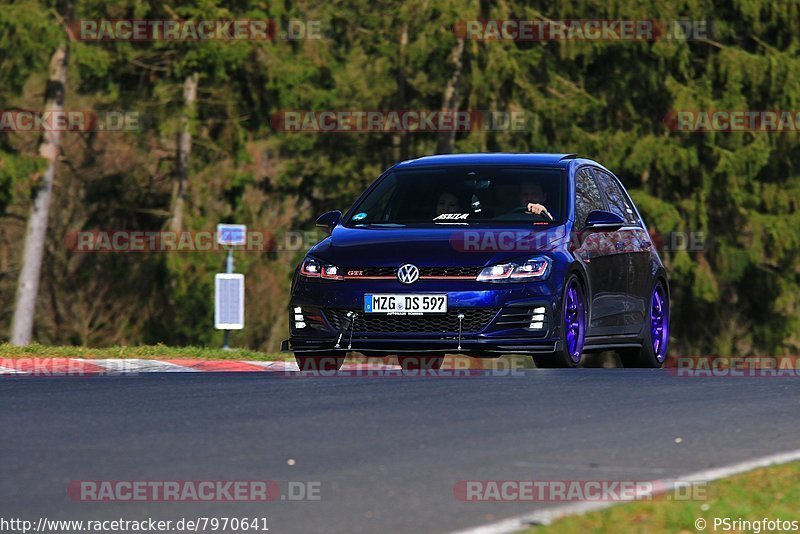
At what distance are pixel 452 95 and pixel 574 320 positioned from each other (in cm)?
2583

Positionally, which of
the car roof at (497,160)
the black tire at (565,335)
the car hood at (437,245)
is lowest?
the black tire at (565,335)

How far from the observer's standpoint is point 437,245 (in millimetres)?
13656

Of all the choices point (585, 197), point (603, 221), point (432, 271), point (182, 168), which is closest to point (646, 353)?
point (585, 197)

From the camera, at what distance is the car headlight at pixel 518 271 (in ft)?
44.0

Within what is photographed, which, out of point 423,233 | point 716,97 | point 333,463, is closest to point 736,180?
point 716,97

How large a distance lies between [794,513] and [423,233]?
22.7ft

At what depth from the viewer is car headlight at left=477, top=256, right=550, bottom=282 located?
1342 cm

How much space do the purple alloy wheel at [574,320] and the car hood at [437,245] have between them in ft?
1.37

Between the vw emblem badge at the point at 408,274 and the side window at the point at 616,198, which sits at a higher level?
the side window at the point at 616,198

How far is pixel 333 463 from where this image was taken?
8492 mm

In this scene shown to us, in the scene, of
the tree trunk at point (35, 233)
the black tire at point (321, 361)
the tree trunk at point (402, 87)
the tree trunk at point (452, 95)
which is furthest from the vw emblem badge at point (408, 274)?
the tree trunk at point (402, 87)

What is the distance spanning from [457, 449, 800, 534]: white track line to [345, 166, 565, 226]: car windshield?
5771 mm

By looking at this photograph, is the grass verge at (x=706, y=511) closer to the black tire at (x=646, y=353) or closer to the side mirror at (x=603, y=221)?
Result: the side mirror at (x=603, y=221)

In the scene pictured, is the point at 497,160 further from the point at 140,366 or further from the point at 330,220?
the point at 140,366
